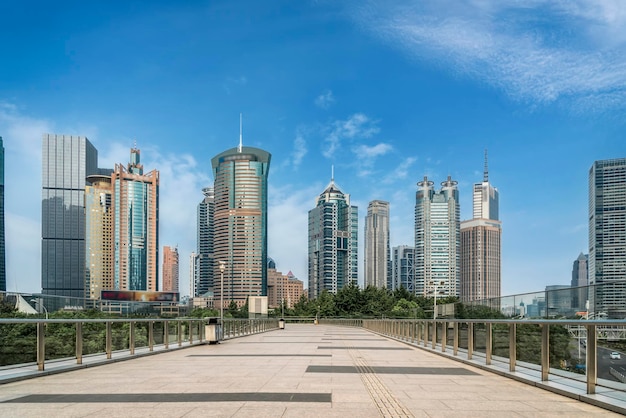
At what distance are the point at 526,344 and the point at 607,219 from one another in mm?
189965

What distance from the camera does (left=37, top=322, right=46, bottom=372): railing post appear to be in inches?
429

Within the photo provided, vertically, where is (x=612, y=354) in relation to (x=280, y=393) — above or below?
above

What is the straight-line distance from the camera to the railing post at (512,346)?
10703 millimetres

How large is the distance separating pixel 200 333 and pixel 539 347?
14675 millimetres

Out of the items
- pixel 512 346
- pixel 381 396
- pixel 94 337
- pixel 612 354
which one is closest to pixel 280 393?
pixel 381 396

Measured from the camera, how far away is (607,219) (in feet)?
591

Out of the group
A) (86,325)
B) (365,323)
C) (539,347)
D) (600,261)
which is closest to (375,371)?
(539,347)

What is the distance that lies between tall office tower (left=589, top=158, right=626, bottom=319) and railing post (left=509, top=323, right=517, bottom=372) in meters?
156

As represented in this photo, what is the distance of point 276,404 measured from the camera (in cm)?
750

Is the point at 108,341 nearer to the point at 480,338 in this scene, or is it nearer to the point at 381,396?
the point at 381,396

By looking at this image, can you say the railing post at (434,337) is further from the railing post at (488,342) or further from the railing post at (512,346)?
the railing post at (512,346)

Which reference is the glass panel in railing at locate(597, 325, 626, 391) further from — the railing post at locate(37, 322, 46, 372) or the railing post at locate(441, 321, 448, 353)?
the railing post at locate(37, 322, 46, 372)

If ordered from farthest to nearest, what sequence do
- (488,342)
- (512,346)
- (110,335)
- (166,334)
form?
(166,334) → (110,335) → (488,342) → (512,346)

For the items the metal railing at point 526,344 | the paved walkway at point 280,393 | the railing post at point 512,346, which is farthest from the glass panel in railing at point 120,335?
the railing post at point 512,346
